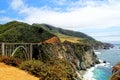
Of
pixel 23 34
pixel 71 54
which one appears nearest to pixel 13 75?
pixel 23 34

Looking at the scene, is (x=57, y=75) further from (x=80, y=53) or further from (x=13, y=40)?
(x=80, y=53)

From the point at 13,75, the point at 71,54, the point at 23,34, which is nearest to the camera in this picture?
the point at 13,75

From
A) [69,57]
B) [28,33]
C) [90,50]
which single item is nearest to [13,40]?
[28,33]

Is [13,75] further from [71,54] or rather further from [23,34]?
[71,54]

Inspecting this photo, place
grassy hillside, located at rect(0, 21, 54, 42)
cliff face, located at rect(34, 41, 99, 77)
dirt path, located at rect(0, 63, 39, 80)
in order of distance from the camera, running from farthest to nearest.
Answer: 1. grassy hillside, located at rect(0, 21, 54, 42)
2. cliff face, located at rect(34, 41, 99, 77)
3. dirt path, located at rect(0, 63, 39, 80)

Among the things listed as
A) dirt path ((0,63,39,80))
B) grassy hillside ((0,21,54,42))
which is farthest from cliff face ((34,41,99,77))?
dirt path ((0,63,39,80))

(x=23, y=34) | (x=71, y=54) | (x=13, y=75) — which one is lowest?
(x=71, y=54)

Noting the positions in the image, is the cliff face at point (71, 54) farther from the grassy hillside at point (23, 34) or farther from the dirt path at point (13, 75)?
the dirt path at point (13, 75)

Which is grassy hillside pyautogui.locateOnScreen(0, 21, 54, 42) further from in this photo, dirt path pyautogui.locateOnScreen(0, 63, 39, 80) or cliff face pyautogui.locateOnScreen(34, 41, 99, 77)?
dirt path pyautogui.locateOnScreen(0, 63, 39, 80)
